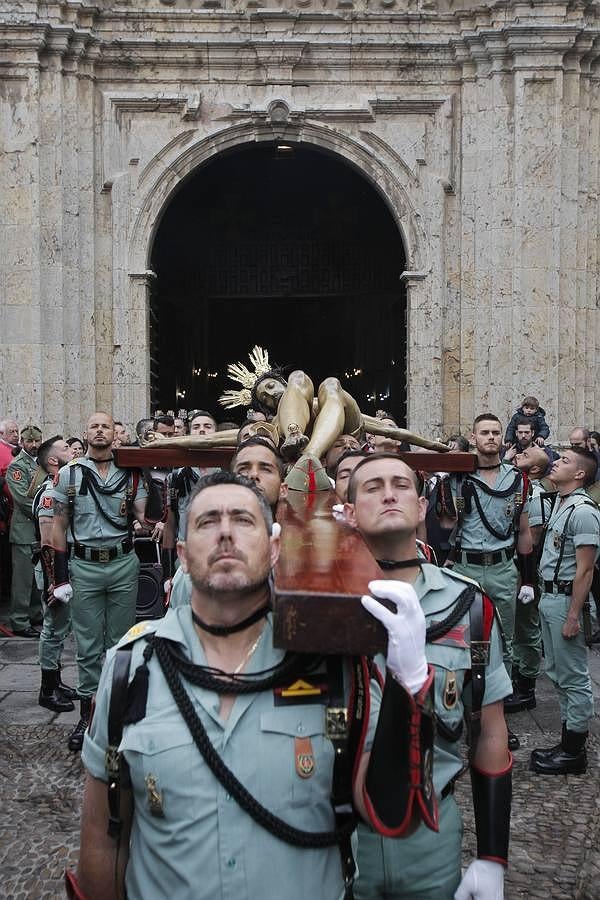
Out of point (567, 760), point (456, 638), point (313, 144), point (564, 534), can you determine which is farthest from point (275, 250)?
point (456, 638)

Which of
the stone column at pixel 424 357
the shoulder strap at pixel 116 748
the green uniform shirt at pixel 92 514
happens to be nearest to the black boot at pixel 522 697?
the green uniform shirt at pixel 92 514

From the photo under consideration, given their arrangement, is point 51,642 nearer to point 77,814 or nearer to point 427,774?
point 77,814

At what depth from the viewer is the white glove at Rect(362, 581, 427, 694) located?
1.82 m

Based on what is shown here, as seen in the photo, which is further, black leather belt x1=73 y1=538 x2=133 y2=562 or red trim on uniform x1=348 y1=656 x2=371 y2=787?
black leather belt x1=73 y1=538 x2=133 y2=562

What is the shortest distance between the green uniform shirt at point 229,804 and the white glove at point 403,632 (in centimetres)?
25

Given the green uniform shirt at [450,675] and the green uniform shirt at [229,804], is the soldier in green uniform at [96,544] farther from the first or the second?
the green uniform shirt at [229,804]

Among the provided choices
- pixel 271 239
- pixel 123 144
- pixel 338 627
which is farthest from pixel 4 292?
pixel 338 627

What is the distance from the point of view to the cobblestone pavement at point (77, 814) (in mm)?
3875

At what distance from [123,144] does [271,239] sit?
6.51m

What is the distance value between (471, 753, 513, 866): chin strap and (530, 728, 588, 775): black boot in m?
2.71

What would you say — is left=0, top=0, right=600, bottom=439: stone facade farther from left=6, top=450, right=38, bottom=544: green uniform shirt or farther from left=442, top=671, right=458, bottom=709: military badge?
left=442, top=671, right=458, bottom=709: military badge

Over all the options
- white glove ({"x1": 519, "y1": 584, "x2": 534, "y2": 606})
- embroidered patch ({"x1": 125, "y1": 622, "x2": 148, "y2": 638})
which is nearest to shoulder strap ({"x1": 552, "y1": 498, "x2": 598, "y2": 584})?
white glove ({"x1": 519, "y1": 584, "x2": 534, "y2": 606})

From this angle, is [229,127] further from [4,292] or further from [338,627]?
[338,627]

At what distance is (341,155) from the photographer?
12.6 metres
